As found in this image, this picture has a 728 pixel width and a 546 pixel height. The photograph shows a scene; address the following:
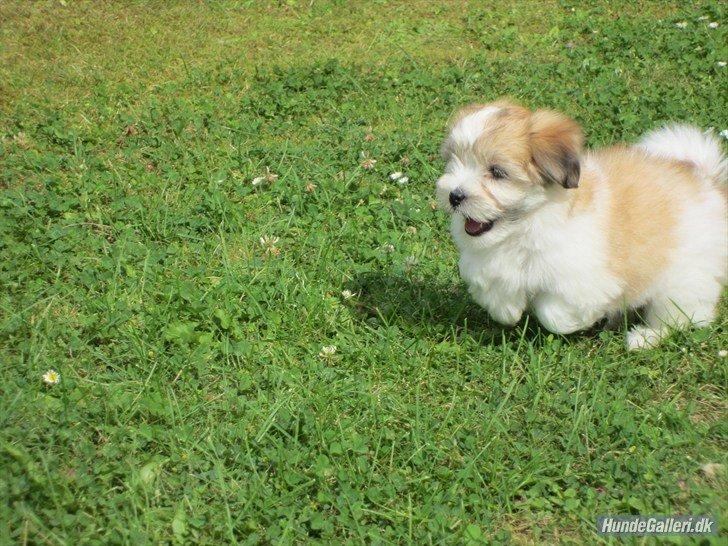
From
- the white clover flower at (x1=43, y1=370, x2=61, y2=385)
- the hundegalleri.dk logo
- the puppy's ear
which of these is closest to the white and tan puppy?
the puppy's ear

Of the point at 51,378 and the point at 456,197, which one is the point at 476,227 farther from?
the point at 51,378

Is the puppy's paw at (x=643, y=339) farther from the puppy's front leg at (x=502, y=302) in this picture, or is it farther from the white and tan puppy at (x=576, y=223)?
the puppy's front leg at (x=502, y=302)

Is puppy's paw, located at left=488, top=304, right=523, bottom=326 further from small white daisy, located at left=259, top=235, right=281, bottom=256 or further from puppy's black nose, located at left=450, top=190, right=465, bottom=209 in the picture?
small white daisy, located at left=259, top=235, right=281, bottom=256

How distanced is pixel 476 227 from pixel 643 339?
97 centimetres

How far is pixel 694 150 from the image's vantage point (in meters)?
3.45

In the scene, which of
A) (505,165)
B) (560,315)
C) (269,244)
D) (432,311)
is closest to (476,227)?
(505,165)

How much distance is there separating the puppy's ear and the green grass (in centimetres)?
84

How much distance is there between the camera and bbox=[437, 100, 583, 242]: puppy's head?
2805 mm

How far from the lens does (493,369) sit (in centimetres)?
328

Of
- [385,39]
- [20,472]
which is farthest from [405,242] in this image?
[385,39]

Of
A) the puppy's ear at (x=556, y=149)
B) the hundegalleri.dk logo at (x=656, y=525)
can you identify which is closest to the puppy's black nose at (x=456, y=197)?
the puppy's ear at (x=556, y=149)

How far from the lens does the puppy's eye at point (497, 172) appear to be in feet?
9.43

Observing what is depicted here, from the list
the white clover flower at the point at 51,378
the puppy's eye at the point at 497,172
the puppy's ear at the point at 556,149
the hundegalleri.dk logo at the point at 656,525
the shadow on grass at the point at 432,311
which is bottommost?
the hundegalleri.dk logo at the point at 656,525

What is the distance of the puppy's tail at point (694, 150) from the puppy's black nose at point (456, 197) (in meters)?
1.12
